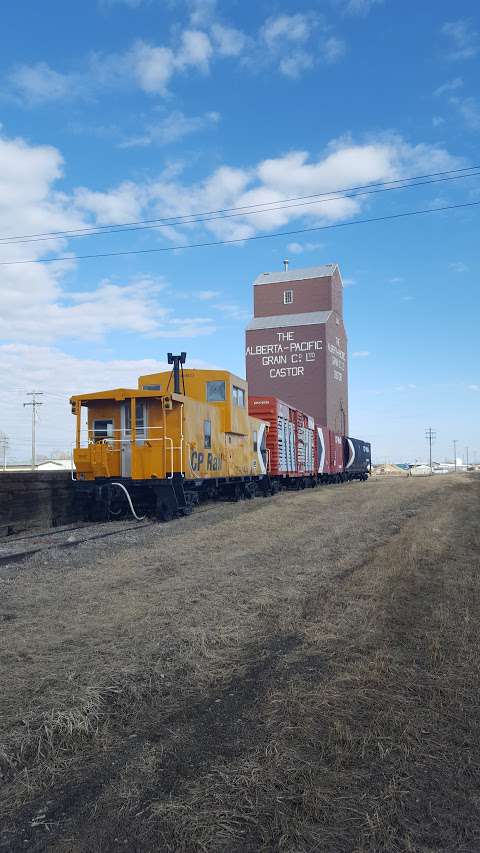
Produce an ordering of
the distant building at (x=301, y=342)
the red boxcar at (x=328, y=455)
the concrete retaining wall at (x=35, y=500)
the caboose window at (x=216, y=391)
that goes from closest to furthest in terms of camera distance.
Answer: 1. the concrete retaining wall at (x=35, y=500)
2. the caboose window at (x=216, y=391)
3. the red boxcar at (x=328, y=455)
4. the distant building at (x=301, y=342)

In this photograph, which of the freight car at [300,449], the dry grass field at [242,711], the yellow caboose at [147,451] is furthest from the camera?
the freight car at [300,449]

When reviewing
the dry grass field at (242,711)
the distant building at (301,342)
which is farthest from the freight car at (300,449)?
the dry grass field at (242,711)

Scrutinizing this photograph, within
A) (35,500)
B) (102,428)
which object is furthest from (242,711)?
(102,428)

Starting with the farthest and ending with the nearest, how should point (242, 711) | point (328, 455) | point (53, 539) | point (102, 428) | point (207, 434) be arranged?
point (328, 455) → point (207, 434) → point (102, 428) → point (53, 539) → point (242, 711)

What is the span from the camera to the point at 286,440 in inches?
1009

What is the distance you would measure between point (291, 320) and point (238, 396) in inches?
1381

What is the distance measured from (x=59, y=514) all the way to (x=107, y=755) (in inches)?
518

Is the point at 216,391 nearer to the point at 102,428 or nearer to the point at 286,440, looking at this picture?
the point at 102,428

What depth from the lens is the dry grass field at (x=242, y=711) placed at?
8.84ft

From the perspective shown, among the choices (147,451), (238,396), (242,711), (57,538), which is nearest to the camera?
(242,711)

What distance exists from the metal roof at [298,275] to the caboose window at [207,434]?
40075 millimetres

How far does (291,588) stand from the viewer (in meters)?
7.02

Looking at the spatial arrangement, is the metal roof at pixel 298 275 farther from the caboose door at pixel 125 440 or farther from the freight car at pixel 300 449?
the caboose door at pixel 125 440

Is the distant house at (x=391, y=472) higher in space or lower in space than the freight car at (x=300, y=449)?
lower
